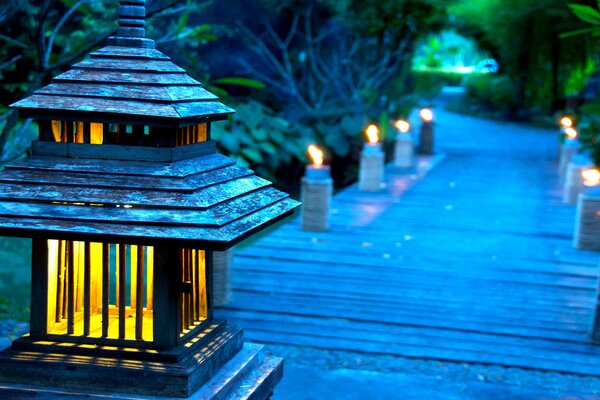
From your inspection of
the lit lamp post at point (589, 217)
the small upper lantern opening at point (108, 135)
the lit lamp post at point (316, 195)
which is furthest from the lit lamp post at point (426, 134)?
the small upper lantern opening at point (108, 135)

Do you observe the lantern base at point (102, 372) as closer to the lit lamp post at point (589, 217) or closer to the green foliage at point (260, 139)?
the lit lamp post at point (589, 217)

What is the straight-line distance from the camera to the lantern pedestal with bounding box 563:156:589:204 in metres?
12.6

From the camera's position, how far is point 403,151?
16516mm

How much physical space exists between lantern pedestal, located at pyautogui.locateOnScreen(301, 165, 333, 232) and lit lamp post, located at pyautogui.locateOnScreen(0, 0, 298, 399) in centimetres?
682

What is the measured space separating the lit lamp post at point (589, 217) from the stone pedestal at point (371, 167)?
408 centimetres

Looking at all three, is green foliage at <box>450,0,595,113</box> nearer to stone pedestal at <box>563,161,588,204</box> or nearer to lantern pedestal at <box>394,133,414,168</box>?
lantern pedestal at <box>394,133,414,168</box>

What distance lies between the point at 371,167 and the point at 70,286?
1044cm

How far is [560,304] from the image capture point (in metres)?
7.67

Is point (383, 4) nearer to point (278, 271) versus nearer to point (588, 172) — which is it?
point (588, 172)

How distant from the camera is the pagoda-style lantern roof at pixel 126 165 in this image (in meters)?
3.06

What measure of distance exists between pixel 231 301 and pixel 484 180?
894 cm

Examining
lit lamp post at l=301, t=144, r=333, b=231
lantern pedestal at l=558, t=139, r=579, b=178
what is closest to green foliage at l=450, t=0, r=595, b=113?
lantern pedestal at l=558, t=139, r=579, b=178

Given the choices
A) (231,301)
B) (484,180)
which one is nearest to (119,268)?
(231,301)

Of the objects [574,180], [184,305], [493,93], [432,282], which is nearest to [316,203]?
[432,282]
